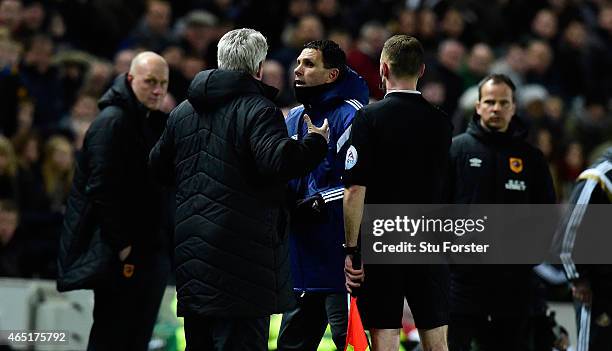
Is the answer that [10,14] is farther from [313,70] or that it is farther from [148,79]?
[313,70]

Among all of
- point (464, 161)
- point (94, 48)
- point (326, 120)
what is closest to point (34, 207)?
point (94, 48)

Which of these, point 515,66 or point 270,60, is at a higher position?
point 515,66

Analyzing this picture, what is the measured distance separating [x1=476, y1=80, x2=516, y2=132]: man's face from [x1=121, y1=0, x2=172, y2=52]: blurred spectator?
224 inches

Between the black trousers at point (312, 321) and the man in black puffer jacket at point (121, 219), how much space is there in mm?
1074

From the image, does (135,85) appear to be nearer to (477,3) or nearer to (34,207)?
(34,207)

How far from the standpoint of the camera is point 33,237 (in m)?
11.3

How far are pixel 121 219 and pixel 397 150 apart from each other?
1931mm

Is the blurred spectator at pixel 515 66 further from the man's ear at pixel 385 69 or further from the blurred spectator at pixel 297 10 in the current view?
the man's ear at pixel 385 69

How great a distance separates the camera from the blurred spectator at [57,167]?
38.7 ft

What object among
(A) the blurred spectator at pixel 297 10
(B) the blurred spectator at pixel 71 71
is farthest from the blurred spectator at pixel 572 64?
(B) the blurred spectator at pixel 71 71

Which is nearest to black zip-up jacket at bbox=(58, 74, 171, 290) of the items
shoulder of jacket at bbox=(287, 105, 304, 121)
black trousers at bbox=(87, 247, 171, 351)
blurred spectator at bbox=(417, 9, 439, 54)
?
black trousers at bbox=(87, 247, 171, 351)

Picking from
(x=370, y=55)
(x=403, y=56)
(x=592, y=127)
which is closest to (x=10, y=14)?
(x=370, y=55)

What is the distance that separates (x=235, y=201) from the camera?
6570mm

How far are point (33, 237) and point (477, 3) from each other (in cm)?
796
